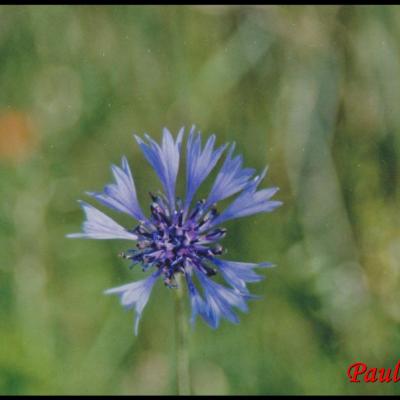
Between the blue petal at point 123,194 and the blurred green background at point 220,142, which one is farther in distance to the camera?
the blurred green background at point 220,142

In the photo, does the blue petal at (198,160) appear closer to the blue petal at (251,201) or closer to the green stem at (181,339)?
the blue petal at (251,201)

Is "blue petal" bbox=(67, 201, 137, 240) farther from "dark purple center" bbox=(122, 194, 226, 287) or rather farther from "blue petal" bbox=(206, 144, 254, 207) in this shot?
"blue petal" bbox=(206, 144, 254, 207)

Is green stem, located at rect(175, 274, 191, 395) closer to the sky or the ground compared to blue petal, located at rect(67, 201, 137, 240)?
closer to the ground

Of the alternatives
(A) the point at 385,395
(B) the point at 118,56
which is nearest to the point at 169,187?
(B) the point at 118,56

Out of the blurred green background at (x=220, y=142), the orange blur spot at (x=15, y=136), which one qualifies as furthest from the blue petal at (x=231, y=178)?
the orange blur spot at (x=15, y=136)

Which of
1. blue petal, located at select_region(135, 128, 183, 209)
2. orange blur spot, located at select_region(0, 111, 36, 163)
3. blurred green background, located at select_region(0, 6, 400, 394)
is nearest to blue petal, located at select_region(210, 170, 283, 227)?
blue petal, located at select_region(135, 128, 183, 209)
